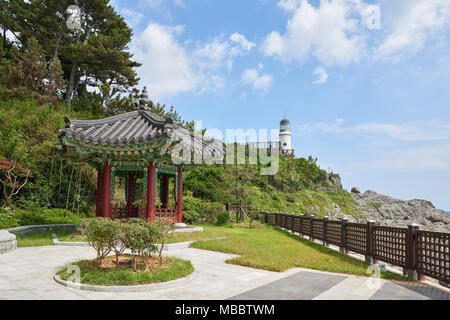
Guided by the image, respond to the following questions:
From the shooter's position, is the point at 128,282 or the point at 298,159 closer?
the point at 128,282

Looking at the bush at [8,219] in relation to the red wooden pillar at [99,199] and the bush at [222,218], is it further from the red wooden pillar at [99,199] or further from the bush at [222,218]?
the bush at [222,218]

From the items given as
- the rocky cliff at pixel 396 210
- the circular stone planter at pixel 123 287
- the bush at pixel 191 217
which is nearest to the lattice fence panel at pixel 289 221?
the bush at pixel 191 217

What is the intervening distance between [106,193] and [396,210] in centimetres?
4312

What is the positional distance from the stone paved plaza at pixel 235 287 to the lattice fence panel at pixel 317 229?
17.3ft

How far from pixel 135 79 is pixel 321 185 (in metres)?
31.5

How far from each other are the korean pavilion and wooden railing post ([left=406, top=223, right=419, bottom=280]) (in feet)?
22.1

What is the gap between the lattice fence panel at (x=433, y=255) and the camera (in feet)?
17.5

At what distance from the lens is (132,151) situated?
994 cm

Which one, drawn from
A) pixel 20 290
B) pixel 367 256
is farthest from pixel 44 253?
pixel 367 256

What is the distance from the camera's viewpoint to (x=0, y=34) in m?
23.0

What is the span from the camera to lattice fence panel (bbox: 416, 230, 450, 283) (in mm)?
5340

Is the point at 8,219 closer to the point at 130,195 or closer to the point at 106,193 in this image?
the point at 130,195

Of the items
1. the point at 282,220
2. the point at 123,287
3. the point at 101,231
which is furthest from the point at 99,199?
the point at 282,220
